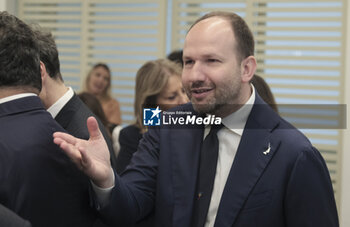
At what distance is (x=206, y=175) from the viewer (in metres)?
1.45

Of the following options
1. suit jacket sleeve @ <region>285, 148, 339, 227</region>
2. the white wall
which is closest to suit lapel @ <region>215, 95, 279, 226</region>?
suit jacket sleeve @ <region>285, 148, 339, 227</region>

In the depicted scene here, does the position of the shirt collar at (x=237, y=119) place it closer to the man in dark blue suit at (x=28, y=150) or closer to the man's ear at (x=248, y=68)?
the man's ear at (x=248, y=68)

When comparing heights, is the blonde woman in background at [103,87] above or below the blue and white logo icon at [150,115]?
below

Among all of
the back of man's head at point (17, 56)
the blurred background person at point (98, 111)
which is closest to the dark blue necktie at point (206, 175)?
the back of man's head at point (17, 56)

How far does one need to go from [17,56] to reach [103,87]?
3423 millimetres

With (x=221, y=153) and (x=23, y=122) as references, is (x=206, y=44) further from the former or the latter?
(x=23, y=122)

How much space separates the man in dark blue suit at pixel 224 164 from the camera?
133cm

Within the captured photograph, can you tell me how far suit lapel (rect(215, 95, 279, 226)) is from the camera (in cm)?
136

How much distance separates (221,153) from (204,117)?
163 mm

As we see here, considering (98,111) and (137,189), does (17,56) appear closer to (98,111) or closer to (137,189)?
(137,189)

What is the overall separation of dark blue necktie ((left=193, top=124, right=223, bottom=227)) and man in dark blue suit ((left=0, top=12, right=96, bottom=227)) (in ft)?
1.31

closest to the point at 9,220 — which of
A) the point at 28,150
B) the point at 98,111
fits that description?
the point at 28,150

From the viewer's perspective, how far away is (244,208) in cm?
137

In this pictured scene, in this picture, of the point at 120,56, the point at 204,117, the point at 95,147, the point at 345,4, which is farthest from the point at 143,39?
the point at 95,147
